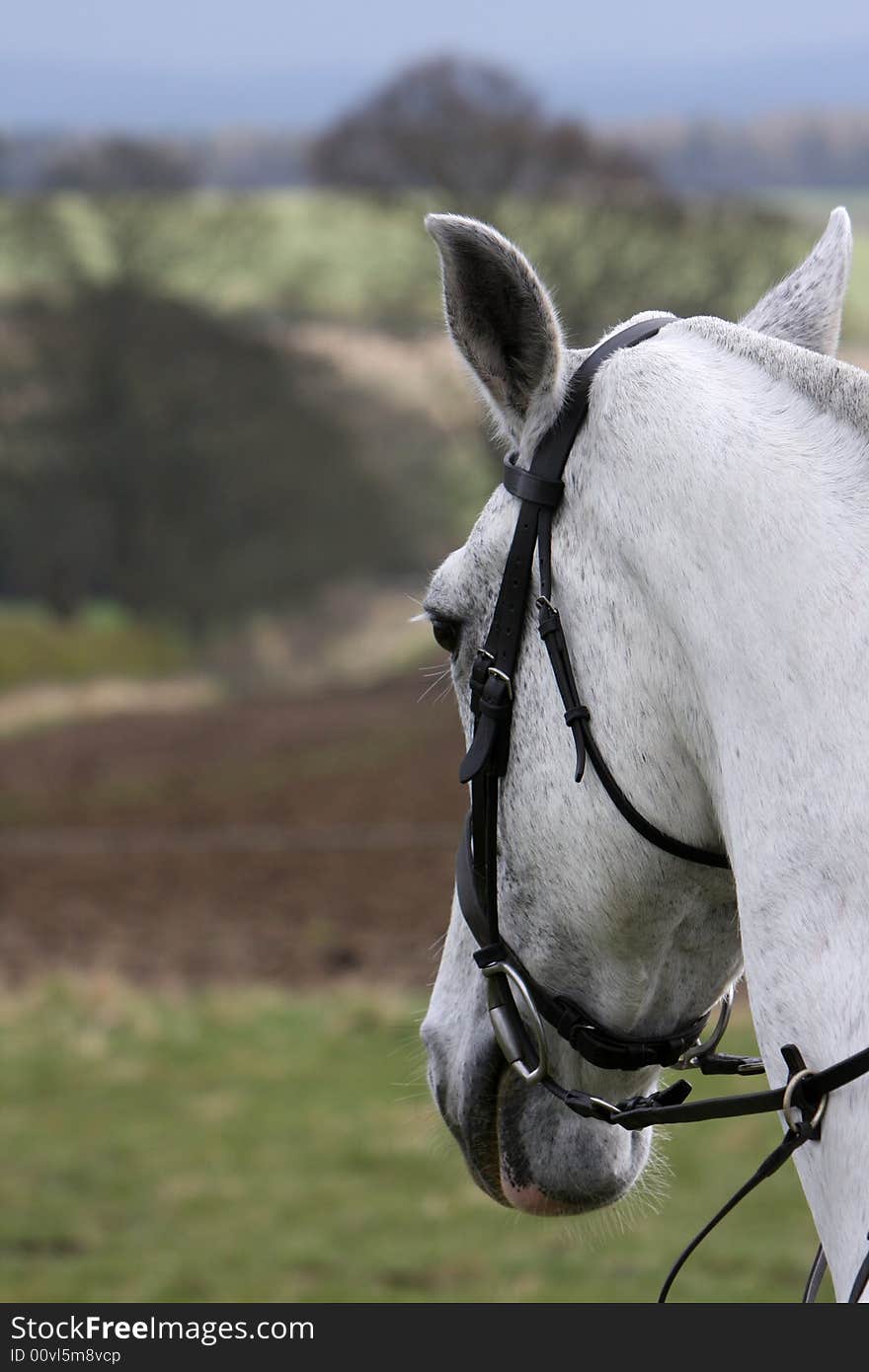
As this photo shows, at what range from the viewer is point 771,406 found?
6.19ft

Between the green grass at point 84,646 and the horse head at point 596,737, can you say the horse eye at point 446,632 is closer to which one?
the horse head at point 596,737

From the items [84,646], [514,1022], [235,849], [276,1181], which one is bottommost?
[84,646]

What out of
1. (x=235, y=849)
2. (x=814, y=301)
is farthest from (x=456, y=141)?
(x=814, y=301)

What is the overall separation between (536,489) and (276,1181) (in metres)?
5.24

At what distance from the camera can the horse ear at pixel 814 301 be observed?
7.26 feet

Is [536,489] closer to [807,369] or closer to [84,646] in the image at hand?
[807,369]

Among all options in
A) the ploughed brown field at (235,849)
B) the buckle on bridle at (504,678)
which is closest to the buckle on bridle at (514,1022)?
the buckle on bridle at (504,678)

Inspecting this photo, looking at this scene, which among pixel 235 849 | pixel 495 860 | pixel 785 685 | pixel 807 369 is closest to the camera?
pixel 785 685

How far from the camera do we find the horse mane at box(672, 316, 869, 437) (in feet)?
6.08

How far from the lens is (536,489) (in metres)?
2.02

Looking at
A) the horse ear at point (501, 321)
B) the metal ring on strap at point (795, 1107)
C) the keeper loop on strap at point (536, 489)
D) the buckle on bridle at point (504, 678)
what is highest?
the horse ear at point (501, 321)

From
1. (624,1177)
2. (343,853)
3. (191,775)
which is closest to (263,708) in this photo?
(191,775)

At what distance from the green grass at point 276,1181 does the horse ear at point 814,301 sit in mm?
2941

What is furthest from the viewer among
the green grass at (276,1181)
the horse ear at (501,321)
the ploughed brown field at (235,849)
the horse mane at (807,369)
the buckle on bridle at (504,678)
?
the ploughed brown field at (235,849)
